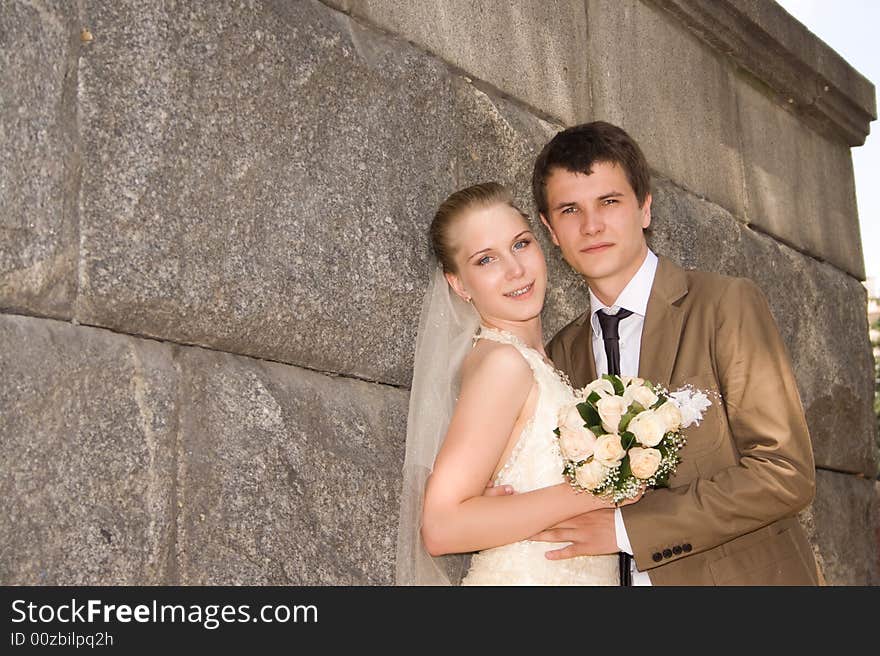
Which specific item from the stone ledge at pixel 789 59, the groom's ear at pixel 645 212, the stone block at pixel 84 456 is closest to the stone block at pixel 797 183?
the stone ledge at pixel 789 59

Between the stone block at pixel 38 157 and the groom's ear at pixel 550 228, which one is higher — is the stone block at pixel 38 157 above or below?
below

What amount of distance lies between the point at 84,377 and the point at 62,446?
0.50 ft

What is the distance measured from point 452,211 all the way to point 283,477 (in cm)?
101

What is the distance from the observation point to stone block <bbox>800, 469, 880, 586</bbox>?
5.58 metres

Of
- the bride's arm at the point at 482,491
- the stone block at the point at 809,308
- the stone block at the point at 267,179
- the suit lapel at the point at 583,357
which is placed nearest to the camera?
the stone block at the point at 267,179

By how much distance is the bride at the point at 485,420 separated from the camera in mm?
3084

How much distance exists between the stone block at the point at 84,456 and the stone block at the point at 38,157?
81 mm

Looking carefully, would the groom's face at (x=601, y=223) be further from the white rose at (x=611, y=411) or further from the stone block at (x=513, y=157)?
the white rose at (x=611, y=411)

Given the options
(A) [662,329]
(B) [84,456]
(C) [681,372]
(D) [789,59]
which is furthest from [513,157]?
(D) [789,59]

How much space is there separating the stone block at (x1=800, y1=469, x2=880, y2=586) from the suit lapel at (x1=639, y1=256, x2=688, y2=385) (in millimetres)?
2314

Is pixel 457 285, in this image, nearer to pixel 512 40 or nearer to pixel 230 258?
pixel 230 258

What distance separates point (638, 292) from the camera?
359 cm
